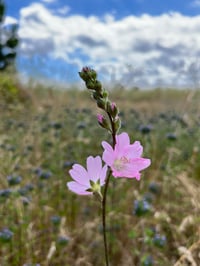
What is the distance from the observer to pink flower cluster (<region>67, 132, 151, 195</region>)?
2.92ft

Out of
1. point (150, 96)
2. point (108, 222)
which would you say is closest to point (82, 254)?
point (108, 222)

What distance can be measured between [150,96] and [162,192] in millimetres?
15711

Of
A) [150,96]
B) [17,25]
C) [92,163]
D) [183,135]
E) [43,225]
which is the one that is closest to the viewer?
[92,163]

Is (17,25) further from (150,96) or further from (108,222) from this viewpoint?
(108,222)

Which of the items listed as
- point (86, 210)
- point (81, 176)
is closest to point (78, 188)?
point (81, 176)

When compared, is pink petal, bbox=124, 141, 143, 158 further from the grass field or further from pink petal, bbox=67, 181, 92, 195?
the grass field

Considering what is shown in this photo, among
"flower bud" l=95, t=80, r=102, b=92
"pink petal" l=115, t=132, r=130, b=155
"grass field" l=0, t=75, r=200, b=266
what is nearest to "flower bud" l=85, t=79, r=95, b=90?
"flower bud" l=95, t=80, r=102, b=92

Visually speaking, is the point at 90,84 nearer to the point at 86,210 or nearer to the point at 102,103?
the point at 102,103

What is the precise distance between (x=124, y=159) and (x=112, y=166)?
0.09 ft

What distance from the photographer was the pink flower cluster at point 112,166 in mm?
890

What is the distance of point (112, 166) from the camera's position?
0.90 m

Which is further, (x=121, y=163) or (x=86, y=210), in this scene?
(x=86, y=210)

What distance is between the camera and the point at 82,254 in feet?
8.96

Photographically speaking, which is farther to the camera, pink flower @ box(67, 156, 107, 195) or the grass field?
the grass field
